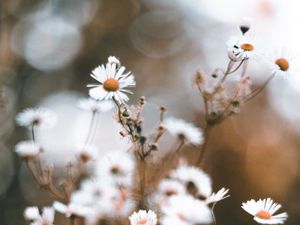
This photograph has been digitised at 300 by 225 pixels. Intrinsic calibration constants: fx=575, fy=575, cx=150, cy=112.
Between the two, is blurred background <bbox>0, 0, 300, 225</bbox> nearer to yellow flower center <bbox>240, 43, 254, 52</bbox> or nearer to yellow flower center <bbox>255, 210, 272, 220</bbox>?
yellow flower center <bbox>240, 43, 254, 52</bbox>

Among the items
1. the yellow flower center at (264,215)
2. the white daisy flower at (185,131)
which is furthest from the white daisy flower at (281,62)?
the yellow flower center at (264,215)

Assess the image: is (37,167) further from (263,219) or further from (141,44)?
(141,44)

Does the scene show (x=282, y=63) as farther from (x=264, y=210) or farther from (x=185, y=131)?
(x=264, y=210)

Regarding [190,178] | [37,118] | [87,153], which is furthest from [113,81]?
[37,118]

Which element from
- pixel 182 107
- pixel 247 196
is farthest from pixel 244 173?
pixel 182 107

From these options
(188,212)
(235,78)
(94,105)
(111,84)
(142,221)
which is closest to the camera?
(188,212)

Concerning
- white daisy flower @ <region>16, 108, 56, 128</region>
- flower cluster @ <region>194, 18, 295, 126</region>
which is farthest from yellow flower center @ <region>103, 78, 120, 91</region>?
white daisy flower @ <region>16, 108, 56, 128</region>

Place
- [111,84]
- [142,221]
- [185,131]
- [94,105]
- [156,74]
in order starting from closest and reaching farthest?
[142,221] < [111,84] < [185,131] < [94,105] < [156,74]
